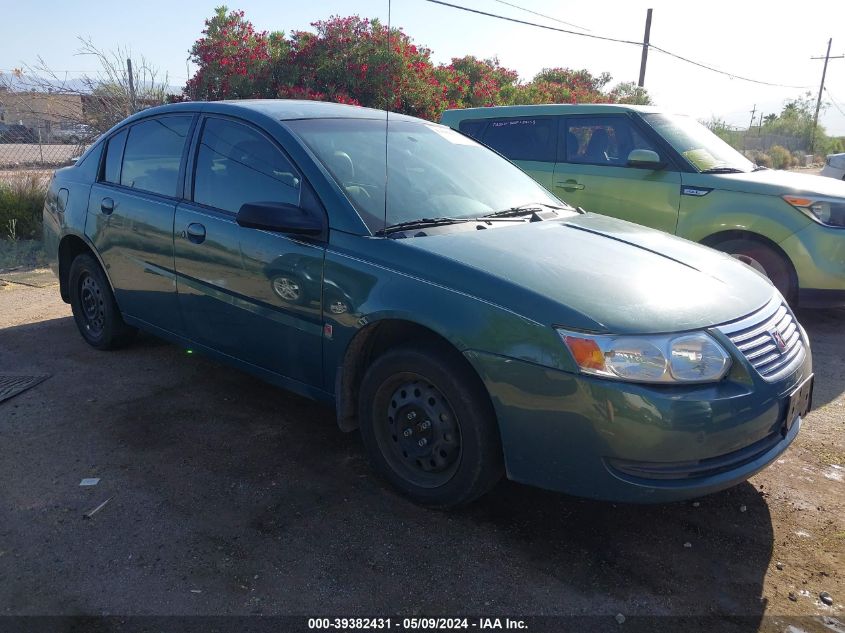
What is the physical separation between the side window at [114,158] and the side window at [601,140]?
13.1ft

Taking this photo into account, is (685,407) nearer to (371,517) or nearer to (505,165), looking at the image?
(371,517)

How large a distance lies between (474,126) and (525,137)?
1.93ft

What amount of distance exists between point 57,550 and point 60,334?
3.15 metres

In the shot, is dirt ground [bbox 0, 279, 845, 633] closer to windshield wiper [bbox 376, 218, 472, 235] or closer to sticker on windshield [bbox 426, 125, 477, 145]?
windshield wiper [bbox 376, 218, 472, 235]

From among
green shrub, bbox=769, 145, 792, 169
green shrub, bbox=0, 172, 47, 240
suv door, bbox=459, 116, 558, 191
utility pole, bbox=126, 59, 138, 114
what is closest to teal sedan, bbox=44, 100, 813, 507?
suv door, bbox=459, 116, 558, 191

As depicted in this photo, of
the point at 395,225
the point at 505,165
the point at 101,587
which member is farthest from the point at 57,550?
the point at 505,165

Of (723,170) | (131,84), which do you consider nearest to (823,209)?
(723,170)

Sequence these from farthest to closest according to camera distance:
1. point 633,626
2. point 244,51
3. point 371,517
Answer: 1. point 244,51
2. point 371,517
3. point 633,626

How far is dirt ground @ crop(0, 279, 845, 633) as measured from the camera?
2.45m

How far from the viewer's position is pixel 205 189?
3770 mm

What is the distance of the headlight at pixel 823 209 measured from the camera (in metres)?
5.43

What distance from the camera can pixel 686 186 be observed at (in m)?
5.84

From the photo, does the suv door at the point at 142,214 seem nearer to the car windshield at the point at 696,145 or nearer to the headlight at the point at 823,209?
the car windshield at the point at 696,145

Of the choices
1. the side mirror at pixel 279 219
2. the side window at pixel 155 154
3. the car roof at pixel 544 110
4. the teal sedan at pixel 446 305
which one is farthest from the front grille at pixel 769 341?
the car roof at pixel 544 110
